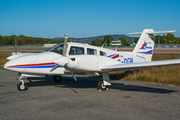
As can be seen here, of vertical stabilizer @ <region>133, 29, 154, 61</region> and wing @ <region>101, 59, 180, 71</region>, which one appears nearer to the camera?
wing @ <region>101, 59, 180, 71</region>

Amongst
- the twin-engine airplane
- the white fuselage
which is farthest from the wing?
the white fuselage

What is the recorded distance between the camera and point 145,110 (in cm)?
591

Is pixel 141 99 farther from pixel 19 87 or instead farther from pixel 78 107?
pixel 19 87

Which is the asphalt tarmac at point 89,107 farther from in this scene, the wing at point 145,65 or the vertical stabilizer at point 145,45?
the vertical stabilizer at point 145,45

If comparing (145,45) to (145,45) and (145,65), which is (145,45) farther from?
(145,65)

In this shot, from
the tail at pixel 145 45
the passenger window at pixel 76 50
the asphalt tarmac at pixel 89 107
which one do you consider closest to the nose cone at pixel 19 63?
the asphalt tarmac at pixel 89 107

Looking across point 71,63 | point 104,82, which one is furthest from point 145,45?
point 71,63

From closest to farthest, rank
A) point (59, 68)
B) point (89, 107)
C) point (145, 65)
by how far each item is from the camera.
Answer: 1. point (89, 107)
2. point (145, 65)
3. point (59, 68)

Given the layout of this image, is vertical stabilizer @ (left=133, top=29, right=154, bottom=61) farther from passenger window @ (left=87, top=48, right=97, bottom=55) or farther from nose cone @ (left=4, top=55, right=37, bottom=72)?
nose cone @ (left=4, top=55, right=37, bottom=72)

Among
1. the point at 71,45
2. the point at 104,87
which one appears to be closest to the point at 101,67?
the point at 104,87

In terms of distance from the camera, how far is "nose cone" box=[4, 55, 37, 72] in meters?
8.10

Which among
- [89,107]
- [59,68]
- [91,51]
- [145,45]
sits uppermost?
[145,45]

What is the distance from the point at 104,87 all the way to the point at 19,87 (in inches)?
167

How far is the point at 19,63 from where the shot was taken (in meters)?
8.27
